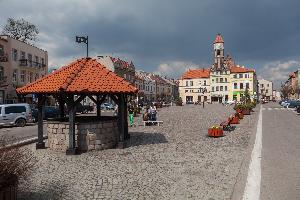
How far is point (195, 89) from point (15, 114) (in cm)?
8962

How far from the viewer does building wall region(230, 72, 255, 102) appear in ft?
335

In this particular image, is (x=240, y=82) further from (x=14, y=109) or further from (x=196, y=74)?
(x=14, y=109)

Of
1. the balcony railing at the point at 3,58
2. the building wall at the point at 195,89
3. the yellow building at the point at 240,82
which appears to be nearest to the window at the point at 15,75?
the balcony railing at the point at 3,58

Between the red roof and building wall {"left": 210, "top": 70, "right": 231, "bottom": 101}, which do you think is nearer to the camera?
building wall {"left": 210, "top": 70, "right": 231, "bottom": 101}

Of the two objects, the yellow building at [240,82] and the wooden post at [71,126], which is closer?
the wooden post at [71,126]

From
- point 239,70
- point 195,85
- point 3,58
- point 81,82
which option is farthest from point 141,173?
point 195,85

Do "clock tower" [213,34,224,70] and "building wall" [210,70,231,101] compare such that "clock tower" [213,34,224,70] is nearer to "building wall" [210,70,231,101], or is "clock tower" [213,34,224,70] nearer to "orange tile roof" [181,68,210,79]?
"building wall" [210,70,231,101]

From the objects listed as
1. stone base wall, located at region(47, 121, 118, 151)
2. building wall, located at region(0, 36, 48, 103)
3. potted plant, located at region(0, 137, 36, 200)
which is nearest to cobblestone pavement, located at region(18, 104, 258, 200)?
stone base wall, located at region(47, 121, 118, 151)

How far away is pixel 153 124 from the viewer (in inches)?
1007

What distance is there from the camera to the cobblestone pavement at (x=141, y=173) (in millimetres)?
7785

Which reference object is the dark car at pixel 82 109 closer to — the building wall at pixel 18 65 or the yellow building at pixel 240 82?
the building wall at pixel 18 65

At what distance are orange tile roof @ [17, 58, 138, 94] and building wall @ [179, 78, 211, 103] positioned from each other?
93.7 metres

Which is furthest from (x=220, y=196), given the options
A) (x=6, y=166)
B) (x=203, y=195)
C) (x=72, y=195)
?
(x=6, y=166)

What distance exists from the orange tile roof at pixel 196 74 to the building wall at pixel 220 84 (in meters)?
3.43
